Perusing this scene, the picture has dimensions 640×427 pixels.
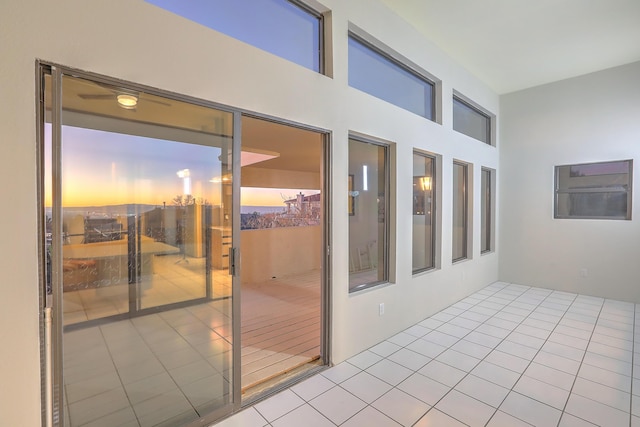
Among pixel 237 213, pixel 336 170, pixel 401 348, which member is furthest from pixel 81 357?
pixel 401 348

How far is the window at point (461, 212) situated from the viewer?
475 centimetres

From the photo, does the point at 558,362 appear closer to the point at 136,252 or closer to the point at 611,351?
the point at 611,351

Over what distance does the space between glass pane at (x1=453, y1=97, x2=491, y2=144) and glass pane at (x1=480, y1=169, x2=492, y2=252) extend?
2.21ft

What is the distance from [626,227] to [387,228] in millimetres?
3947

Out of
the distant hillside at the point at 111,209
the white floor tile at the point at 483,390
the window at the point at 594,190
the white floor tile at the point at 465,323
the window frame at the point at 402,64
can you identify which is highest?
the window frame at the point at 402,64

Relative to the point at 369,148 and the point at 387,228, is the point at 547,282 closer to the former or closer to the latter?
the point at 387,228

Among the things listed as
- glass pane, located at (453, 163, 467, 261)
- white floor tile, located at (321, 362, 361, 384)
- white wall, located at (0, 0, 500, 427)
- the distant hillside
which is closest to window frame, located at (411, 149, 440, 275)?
white wall, located at (0, 0, 500, 427)

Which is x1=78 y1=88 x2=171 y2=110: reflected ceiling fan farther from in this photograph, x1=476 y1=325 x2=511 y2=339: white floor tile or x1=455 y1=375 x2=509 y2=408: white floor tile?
x1=476 y1=325 x2=511 y2=339: white floor tile

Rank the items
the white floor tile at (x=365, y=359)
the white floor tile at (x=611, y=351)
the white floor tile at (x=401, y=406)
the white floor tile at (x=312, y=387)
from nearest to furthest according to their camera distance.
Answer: the white floor tile at (x=401, y=406), the white floor tile at (x=312, y=387), the white floor tile at (x=365, y=359), the white floor tile at (x=611, y=351)

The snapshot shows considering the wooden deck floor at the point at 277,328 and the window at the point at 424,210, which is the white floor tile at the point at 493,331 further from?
the wooden deck floor at the point at 277,328

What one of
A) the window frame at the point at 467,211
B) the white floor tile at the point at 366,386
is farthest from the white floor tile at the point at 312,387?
the window frame at the point at 467,211

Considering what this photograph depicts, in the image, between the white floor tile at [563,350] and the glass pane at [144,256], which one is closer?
the glass pane at [144,256]

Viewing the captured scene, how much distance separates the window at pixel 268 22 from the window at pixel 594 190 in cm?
481

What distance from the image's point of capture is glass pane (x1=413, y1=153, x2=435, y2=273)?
3.92 m
